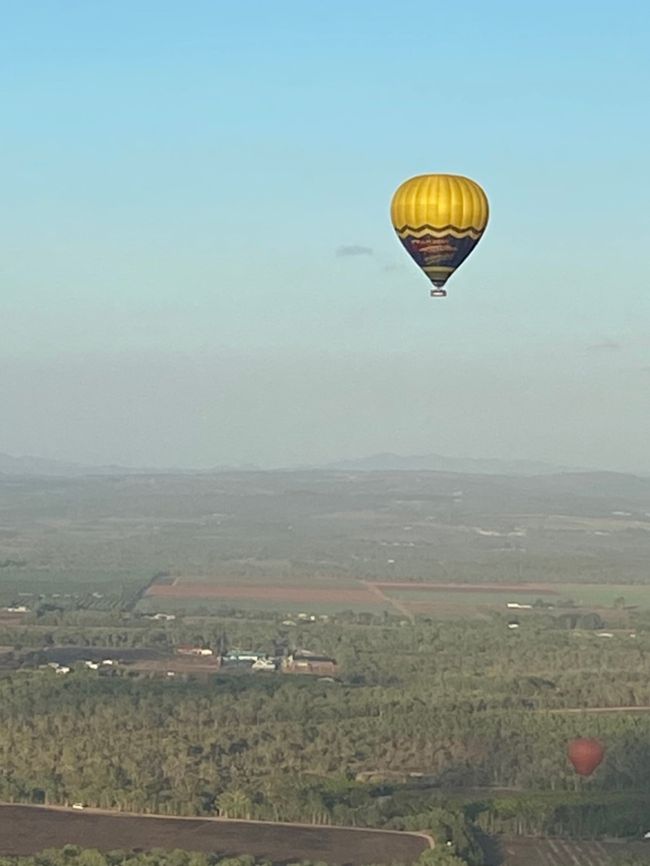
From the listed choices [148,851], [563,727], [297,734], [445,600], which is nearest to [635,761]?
[563,727]

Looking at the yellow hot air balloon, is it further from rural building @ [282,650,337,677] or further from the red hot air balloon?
rural building @ [282,650,337,677]

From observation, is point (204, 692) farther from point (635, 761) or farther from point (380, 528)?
point (380, 528)

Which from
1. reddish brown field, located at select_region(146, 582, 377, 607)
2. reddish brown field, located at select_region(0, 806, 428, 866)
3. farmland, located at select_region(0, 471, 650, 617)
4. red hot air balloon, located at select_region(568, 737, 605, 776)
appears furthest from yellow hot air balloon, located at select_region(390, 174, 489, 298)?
reddish brown field, located at select_region(146, 582, 377, 607)

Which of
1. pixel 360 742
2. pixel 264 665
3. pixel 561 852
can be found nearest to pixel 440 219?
pixel 561 852

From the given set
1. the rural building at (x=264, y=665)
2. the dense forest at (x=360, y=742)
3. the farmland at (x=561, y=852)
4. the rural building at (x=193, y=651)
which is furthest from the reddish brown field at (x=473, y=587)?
the farmland at (x=561, y=852)

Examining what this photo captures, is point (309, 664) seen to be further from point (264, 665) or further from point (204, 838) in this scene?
point (204, 838)

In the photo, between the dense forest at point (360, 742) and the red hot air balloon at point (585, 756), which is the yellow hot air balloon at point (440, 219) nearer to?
the dense forest at point (360, 742)
